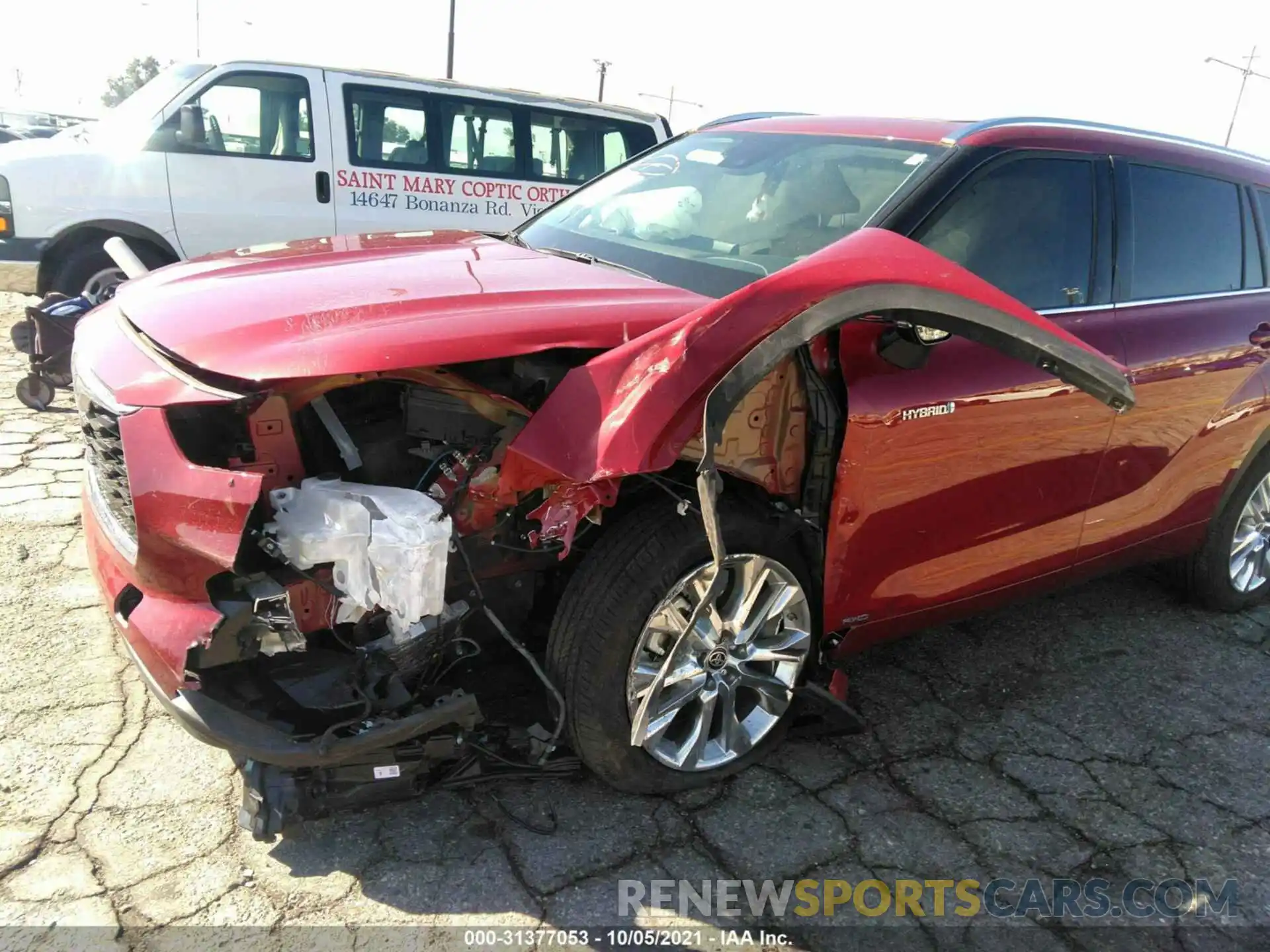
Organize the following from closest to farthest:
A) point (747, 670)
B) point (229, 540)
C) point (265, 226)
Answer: point (229, 540) → point (747, 670) → point (265, 226)

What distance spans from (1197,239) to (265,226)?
653 cm

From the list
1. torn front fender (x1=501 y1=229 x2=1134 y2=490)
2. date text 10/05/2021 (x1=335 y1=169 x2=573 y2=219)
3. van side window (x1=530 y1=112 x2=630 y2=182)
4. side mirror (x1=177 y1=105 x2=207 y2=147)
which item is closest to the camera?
torn front fender (x1=501 y1=229 x2=1134 y2=490)

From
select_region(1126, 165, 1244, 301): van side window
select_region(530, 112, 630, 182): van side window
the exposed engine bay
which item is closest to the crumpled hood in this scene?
the exposed engine bay

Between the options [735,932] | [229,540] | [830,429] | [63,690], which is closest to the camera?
[229,540]

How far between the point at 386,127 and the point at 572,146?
185 centimetres

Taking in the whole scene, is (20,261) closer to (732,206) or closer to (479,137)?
(479,137)

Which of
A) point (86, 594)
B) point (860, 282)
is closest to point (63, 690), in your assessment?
point (86, 594)

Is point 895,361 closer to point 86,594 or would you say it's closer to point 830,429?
point 830,429

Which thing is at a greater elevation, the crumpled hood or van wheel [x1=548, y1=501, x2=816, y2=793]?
the crumpled hood

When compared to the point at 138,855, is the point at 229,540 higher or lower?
higher

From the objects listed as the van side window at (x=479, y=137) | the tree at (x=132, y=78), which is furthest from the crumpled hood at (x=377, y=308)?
the tree at (x=132, y=78)

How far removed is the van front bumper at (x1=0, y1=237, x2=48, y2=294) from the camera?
6.57m

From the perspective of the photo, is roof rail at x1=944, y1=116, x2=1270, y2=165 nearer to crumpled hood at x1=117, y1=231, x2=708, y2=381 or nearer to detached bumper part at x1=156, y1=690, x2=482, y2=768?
crumpled hood at x1=117, y1=231, x2=708, y2=381

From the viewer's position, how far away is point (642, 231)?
3266 millimetres
